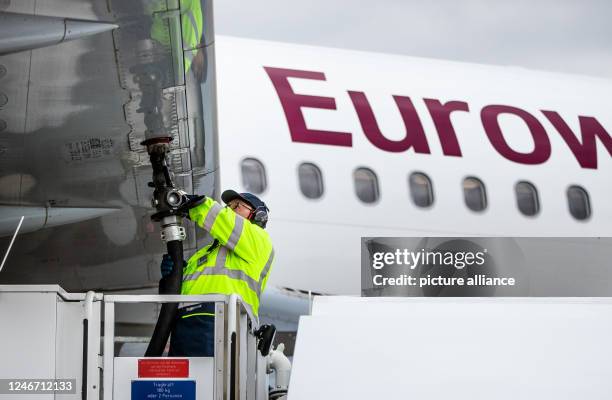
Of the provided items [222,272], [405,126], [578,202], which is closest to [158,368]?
[222,272]

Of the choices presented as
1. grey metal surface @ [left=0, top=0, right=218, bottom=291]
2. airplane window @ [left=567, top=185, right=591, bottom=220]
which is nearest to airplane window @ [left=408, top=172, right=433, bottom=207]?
airplane window @ [left=567, top=185, right=591, bottom=220]

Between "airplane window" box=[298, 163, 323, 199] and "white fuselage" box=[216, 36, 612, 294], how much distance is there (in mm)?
66

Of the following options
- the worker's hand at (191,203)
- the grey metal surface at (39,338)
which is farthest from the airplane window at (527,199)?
the grey metal surface at (39,338)

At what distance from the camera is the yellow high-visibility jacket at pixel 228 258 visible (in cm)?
686

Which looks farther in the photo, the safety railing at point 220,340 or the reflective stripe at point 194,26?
the reflective stripe at point 194,26

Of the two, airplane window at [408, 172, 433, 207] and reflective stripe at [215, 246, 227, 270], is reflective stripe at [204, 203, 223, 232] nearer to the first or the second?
reflective stripe at [215, 246, 227, 270]

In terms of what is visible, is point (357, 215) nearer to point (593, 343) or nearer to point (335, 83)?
point (335, 83)

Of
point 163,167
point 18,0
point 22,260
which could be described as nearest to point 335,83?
point 22,260

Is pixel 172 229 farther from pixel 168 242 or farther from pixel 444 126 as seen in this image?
pixel 444 126

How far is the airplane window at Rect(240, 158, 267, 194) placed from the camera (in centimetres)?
1305

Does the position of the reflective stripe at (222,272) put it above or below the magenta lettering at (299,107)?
below

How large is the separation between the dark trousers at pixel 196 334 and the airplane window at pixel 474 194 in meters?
7.91

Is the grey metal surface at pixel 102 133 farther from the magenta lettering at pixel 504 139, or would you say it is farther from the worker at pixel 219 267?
the magenta lettering at pixel 504 139

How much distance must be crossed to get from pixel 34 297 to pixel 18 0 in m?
1.77
